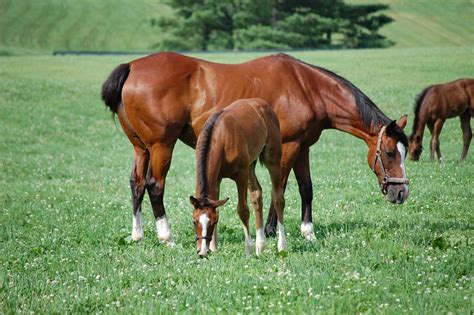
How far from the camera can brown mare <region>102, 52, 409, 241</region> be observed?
34.0 feet

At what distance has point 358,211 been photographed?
12.0 m

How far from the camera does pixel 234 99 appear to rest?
418 inches

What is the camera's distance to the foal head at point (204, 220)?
780 cm

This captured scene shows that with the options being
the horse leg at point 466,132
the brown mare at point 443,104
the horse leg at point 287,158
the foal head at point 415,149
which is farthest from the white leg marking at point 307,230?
the brown mare at point 443,104

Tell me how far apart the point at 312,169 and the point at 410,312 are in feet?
38.8

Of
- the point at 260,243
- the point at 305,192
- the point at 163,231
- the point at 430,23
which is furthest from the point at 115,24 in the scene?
the point at 260,243

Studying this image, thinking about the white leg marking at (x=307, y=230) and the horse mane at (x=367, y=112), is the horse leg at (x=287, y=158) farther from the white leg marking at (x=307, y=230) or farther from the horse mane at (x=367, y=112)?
the horse mane at (x=367, y=112)

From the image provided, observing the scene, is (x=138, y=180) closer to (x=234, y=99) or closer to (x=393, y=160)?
(x=234, y=99)

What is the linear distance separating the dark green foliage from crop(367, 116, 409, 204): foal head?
55.6 m

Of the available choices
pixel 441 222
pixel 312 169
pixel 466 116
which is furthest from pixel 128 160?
pixel 441 222

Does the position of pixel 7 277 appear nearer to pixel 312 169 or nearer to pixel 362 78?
pixel 312 169

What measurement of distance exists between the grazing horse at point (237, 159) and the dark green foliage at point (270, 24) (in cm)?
5650

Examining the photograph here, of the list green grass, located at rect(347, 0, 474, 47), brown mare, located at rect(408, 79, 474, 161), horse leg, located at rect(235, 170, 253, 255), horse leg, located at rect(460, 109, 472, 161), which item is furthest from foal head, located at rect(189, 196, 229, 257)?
green grass, located at rect(347, 0, 474, 47)

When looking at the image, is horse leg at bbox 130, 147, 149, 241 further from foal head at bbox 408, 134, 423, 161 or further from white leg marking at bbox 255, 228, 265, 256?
foal head at bbox 408, 134, 423, 161
